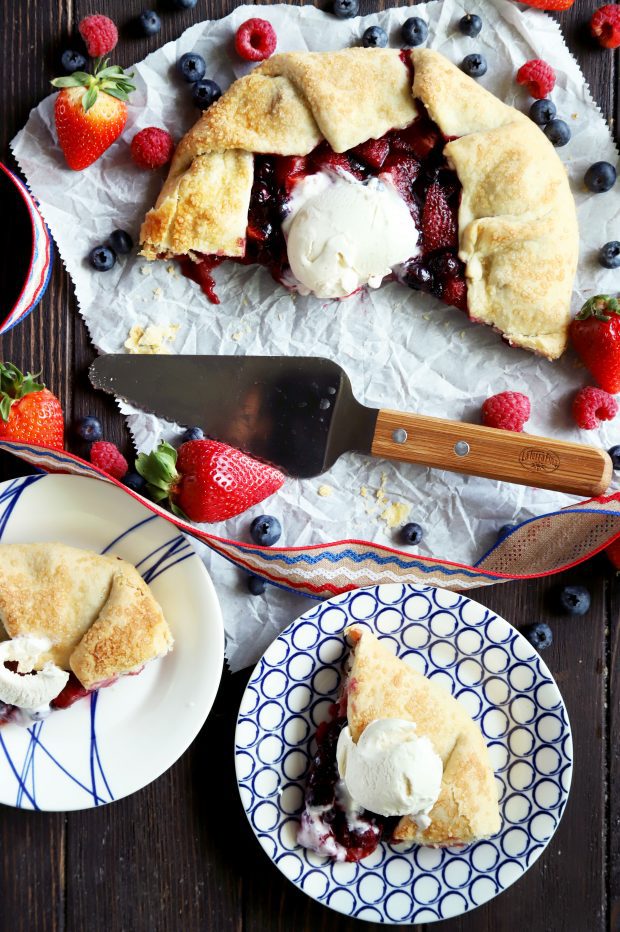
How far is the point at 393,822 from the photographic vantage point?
2.22m

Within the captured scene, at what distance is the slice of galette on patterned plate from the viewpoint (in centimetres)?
231

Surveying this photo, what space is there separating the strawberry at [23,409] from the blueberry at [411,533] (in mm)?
979

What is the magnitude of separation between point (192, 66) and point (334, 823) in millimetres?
2076

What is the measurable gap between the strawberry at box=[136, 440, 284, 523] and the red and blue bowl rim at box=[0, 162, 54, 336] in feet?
1.74

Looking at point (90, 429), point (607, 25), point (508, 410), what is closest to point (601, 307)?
point (508, 410)

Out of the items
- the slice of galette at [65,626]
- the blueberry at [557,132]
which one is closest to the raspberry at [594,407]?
the blueberry at [557,132]

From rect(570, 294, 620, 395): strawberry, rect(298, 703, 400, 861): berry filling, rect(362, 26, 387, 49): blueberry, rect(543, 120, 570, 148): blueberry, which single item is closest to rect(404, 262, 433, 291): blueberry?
rect(570, 294, 620, 395): strawberry

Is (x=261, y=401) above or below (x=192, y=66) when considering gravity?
below

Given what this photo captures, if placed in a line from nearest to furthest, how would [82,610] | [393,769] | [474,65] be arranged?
[393,769] → [82,610] → [474,65]

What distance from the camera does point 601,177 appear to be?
2428mm

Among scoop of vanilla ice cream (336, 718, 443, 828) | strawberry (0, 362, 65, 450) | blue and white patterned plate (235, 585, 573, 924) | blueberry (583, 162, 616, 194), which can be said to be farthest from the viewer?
blueberry (583, 162, 616, 194)

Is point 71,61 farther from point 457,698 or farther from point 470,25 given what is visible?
point 457,698

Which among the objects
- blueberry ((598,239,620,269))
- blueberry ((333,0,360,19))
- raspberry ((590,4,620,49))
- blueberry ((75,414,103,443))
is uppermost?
blueberry ((333,0,360,19))

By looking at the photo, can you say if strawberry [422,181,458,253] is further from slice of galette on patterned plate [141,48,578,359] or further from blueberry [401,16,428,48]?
blueberry [401,16,428,48]
